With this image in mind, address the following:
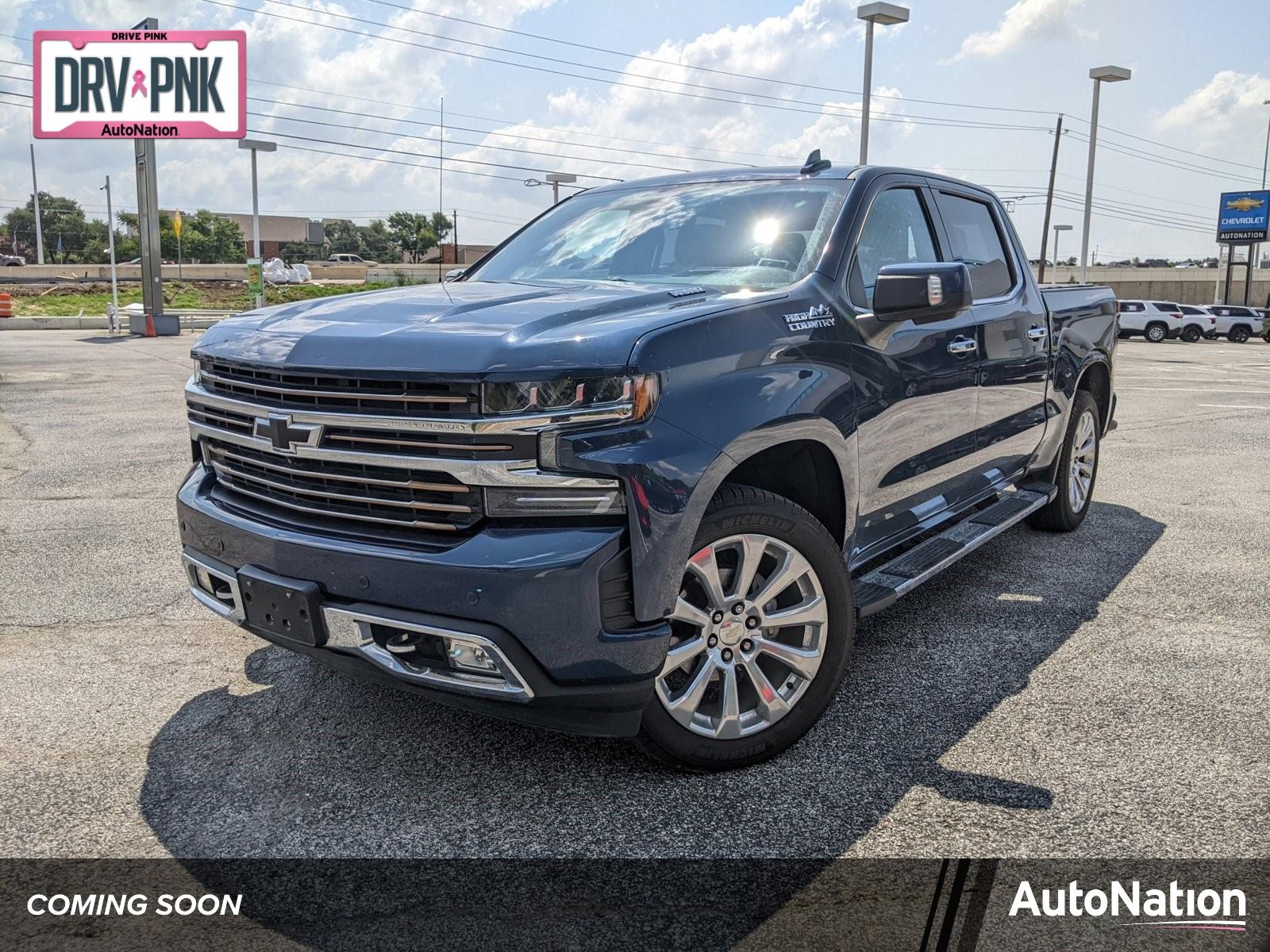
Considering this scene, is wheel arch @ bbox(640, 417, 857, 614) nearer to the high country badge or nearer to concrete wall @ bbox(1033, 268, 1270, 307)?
the high country badge

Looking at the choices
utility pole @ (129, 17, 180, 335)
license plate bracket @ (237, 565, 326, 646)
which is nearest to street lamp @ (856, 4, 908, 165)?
utility pole @ (129, 17, 180, 335)

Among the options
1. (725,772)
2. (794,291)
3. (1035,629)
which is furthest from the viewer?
(1035,629)

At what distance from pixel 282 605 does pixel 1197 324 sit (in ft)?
151

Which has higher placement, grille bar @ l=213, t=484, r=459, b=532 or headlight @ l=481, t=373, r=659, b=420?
headlight @ l=481, t=373, r=659, b=420

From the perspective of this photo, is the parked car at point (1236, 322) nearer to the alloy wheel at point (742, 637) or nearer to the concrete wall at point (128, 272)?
the alloy wheel at point (742, 637)

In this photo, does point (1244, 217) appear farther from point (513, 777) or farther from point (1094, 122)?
point (513, 777)

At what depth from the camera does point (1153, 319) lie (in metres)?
41.4

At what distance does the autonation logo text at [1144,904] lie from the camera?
2514 mm

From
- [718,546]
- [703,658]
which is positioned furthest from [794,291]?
[703,658]

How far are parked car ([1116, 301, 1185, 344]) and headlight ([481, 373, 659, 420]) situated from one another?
141ft

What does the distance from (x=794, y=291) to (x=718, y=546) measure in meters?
0.96

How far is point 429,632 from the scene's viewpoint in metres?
2.76

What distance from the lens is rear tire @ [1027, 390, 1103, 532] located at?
20.1 feet

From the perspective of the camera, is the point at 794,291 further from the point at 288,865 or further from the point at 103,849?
the point at 103,849
